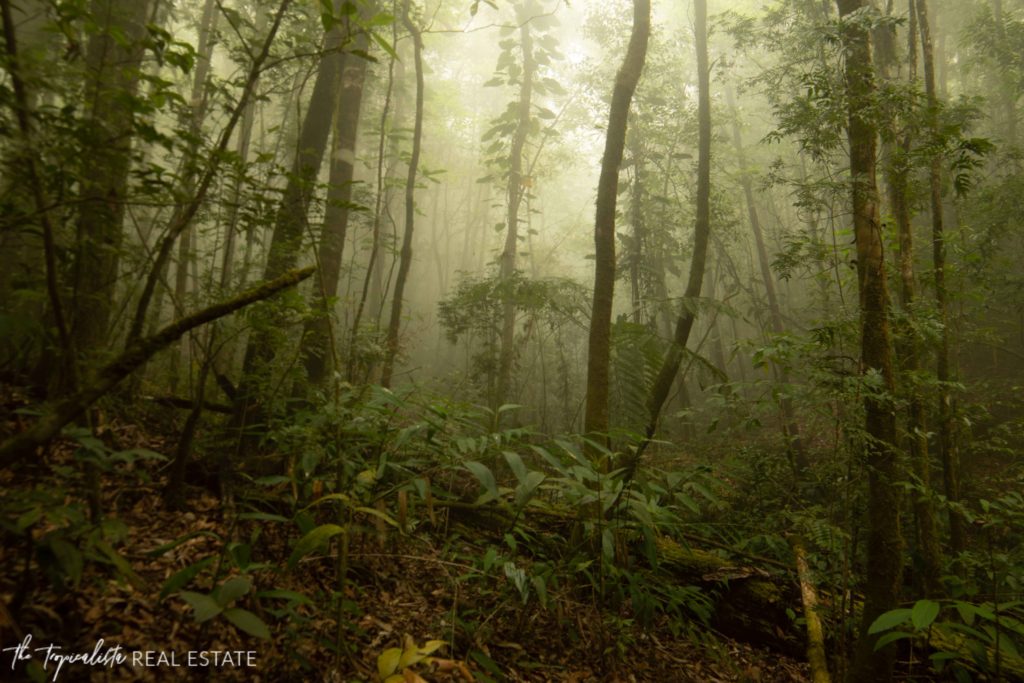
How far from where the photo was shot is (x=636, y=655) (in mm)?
3713

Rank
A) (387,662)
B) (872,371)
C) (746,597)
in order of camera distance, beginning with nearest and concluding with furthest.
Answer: (387,662)
(872,371)
(746,597)

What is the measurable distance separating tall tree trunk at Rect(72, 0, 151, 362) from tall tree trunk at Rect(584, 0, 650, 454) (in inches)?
134


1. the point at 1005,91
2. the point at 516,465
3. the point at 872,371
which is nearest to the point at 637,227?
the point at 872,371

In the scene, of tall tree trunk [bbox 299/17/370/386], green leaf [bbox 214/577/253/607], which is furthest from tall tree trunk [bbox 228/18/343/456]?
green leaf [bbox 214/577/253/607]

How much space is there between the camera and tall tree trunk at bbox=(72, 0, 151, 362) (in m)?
2.11

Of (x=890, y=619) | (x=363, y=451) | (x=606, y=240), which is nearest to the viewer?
(x=890, y=619)

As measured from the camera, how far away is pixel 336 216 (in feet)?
18.0

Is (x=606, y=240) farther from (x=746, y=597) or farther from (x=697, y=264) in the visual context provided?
(x=746, y=597)

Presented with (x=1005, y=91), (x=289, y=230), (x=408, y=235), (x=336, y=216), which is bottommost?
(x=289, y=230)

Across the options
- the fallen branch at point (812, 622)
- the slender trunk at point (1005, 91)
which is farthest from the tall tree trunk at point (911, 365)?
the slender trunk at point (1005, 91)

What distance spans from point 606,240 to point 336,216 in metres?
2.88

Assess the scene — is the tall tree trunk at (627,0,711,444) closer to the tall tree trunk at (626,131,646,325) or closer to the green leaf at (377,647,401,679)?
the tall tree trunk at (626,131,646,325)

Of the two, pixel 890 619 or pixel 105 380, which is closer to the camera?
pixel 105 380

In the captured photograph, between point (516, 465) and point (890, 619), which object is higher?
point (516, 465)
